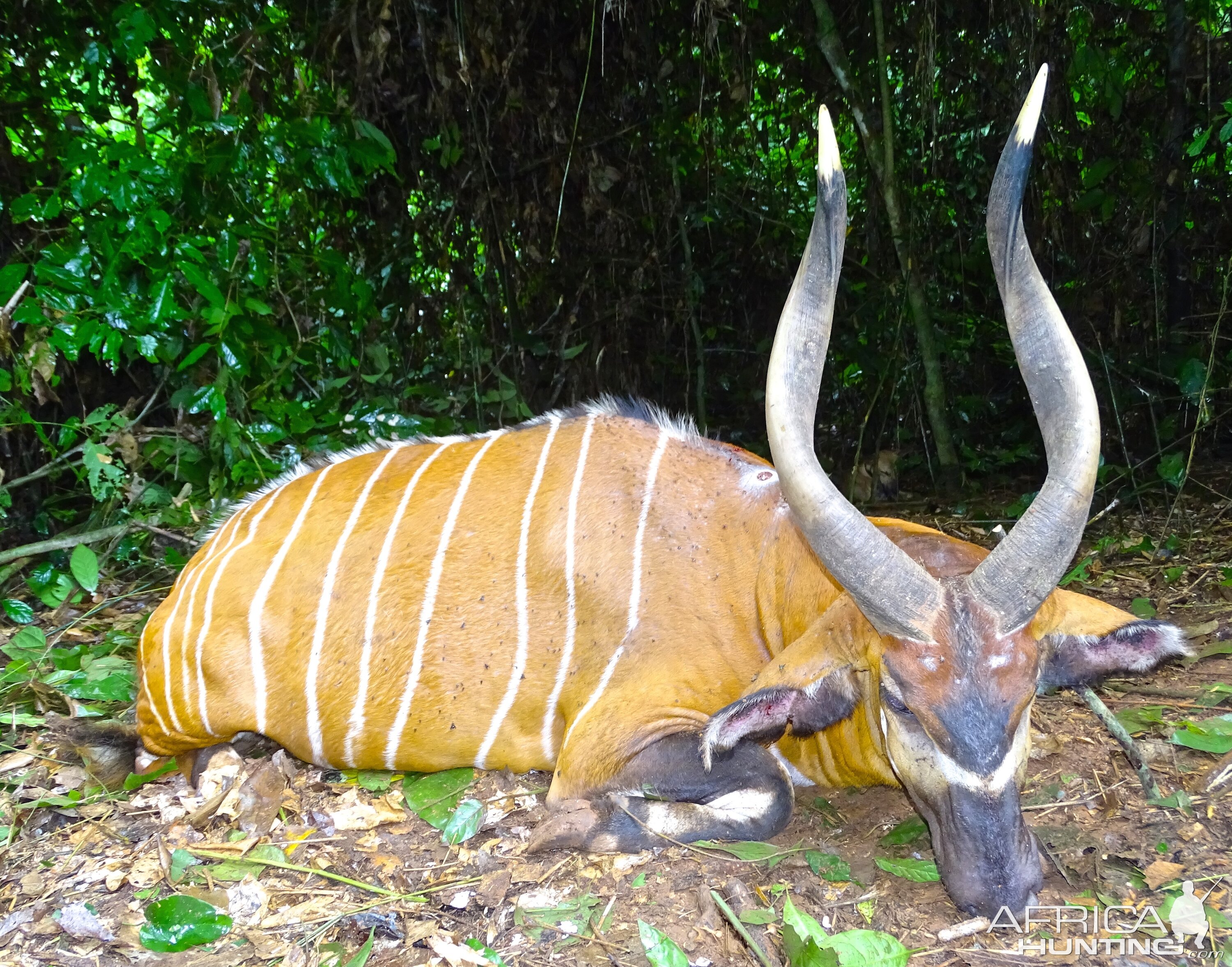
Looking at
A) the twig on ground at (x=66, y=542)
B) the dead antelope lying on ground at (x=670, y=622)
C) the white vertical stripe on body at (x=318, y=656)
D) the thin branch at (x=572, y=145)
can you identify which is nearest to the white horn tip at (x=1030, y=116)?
the dead antelope lying on ground at (x=670, y=622)

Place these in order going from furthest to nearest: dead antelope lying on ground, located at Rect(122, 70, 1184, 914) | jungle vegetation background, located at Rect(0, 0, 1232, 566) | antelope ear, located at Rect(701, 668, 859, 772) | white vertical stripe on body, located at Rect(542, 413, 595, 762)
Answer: jungle vegetation background, located at Rect(0, 0, 1232, 566)
white vertical stripe on body, located at Rect(542, 413, 595, 762)
antelope ear, located at Rect(701, 668, 859, 772)
dead antelope lying on ground, located at Rect(122, 70, 1184, 914)

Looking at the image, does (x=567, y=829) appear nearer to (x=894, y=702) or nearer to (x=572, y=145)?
(x=894, y=702)

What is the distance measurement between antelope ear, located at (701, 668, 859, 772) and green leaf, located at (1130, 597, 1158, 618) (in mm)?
1699

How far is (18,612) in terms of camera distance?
399cm

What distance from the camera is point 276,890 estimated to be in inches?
94.8

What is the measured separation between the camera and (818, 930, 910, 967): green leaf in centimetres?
189

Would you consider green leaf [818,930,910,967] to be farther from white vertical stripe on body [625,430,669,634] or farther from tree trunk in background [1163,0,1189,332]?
tree trunk in background [1163,0,1189,332]

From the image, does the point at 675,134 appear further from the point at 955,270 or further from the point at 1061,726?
the point at 1061,726

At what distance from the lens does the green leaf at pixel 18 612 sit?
13.0 ft

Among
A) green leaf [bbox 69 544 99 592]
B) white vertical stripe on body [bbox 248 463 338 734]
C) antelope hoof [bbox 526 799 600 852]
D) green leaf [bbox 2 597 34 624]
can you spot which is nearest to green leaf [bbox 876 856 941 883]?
antelope hoof [bbox 526 799 600 852]

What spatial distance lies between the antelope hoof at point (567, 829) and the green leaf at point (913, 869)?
2.38 feet

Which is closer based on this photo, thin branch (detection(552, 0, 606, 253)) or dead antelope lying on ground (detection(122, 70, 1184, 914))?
dead antelope lying on ground (detection(122, 70, 1184, 914))

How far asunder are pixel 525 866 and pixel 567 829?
138 mm

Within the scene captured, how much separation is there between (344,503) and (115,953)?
1.47 meters
